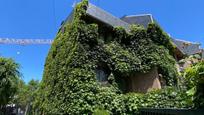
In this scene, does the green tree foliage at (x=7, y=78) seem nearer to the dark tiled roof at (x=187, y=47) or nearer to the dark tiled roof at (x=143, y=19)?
the dark tiled roof at (x=143, y=19)

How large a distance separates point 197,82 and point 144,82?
1473 centimetres

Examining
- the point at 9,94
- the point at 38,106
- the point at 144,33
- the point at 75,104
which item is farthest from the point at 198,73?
the point at 9,94

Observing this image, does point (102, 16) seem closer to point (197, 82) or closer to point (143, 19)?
point (143, 19)

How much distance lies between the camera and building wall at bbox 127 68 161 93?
1690cm

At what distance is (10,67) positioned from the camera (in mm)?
30672

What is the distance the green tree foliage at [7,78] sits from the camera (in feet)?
95.9

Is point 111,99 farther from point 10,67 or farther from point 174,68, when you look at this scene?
point 10,67

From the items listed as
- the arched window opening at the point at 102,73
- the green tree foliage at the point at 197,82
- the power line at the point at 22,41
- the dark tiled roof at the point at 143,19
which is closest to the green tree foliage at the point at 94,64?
the arched window opening at the point at 102,73

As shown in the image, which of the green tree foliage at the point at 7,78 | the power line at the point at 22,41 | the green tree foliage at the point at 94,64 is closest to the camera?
the green tree foliage at the point at 94,64

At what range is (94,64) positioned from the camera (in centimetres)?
1511

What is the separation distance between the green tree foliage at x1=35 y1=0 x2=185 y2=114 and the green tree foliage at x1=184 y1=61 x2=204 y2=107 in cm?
1138

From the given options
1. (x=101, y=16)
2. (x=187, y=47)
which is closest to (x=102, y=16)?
(x=101, y=16)

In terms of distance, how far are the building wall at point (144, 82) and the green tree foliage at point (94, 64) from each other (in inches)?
22.3

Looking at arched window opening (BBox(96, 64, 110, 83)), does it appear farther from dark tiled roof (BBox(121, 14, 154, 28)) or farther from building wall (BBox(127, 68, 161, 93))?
dark tiled roof (BBox(121, 14, 154, 28))
